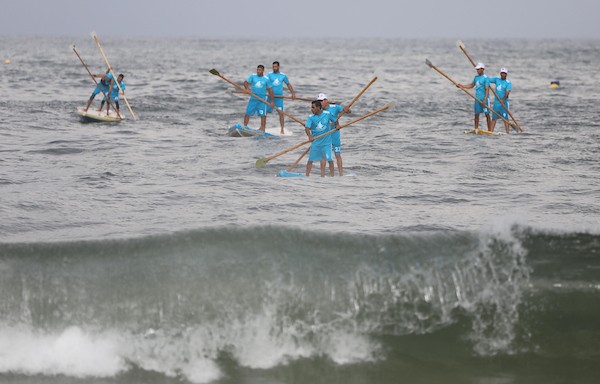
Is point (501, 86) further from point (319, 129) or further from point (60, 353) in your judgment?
point (60, 353)

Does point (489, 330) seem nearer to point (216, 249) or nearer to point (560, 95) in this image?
point (216, 249)

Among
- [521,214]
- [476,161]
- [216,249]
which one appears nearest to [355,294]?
[216,249]

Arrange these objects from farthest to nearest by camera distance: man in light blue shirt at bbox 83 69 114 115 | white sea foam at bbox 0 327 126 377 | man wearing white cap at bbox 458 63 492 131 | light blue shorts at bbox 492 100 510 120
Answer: man in light blue shirt at bbox 83 69 114 115, light blue shorts at bbox 492 100 510 120, man wearing white cap at bbox 458 63 492 131, white sea foam at bbox 0 327 126 377

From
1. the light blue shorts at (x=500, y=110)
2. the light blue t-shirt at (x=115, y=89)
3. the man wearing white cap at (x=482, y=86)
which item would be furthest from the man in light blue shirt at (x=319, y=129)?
the light blue t-shirt at (x=115, y=89)

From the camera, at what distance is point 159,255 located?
9.62 metres

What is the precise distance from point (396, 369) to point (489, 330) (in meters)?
1.21

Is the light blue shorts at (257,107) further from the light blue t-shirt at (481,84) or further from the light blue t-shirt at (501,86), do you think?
the light blue t-shirt at (501,86)

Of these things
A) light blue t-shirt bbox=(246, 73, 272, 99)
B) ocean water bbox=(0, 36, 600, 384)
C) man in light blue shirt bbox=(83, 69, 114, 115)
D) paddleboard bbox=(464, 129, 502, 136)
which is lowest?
ocean water bbox=(0, 36, 600, 384)

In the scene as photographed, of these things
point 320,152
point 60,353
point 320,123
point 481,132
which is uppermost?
point 320,123

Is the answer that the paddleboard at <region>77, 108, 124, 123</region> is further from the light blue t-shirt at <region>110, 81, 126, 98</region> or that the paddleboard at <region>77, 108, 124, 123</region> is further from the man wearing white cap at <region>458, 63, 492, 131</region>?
the man wearing white cap at <region>458, 63, 492, 131</region>

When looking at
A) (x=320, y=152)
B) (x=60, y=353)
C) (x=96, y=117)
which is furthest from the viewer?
(x=96, y=117)

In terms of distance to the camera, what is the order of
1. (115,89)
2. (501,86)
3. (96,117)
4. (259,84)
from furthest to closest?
(115,89), (96,117), (501,86), (259,84)

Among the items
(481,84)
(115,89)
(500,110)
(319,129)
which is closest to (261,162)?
(319,129)

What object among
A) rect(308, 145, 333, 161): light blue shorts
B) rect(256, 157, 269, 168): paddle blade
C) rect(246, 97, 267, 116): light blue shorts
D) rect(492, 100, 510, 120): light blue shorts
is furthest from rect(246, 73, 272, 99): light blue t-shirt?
rect(492, 100, 510, 120): light blue shorts
